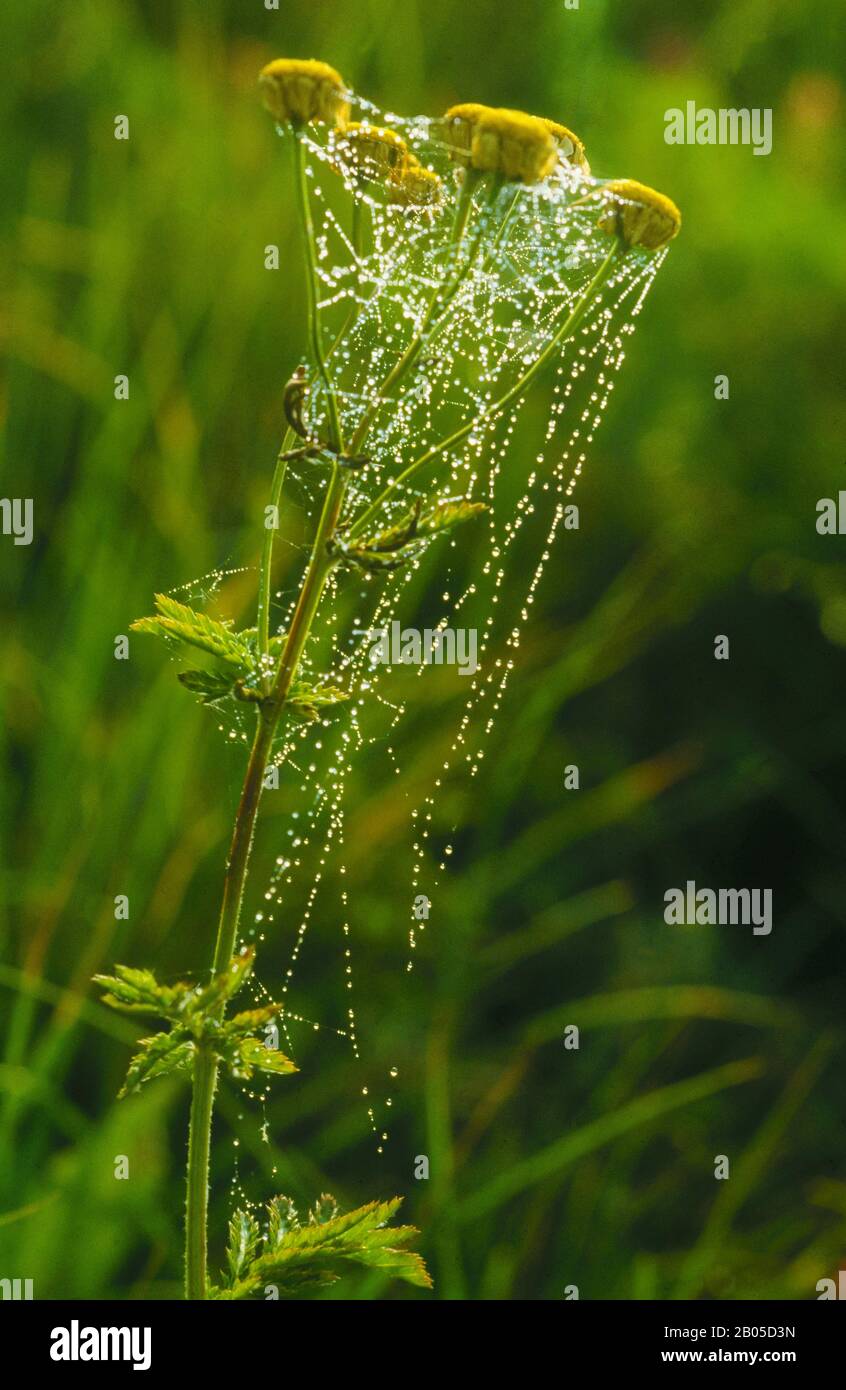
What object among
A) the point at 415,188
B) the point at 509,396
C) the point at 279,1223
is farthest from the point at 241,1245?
the point at 415,188

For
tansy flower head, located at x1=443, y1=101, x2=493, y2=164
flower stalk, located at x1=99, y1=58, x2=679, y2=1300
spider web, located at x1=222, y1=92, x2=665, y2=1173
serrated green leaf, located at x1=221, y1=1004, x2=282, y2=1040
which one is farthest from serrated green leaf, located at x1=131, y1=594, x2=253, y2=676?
tansy flower head, located at x1=443, y1=101, x2=493, y2=164

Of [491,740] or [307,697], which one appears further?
[491,740]

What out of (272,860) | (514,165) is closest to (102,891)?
(272,860)

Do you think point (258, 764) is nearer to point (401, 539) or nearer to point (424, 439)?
point (401, 539)

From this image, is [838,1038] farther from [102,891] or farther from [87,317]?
[87,317]

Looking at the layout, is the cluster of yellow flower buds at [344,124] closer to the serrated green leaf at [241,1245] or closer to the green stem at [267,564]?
the green stem at [267,564]

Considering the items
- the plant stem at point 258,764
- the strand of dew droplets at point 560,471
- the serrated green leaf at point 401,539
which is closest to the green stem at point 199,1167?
the plant stem at point 258,764
